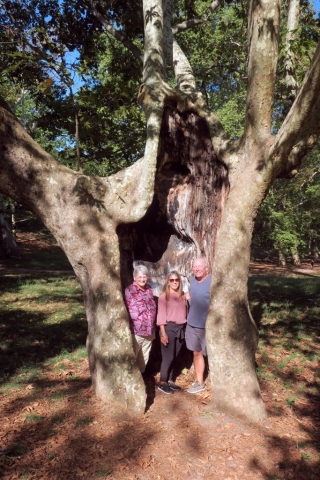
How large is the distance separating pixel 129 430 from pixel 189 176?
3917 millimetres

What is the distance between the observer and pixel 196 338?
17.6 ft

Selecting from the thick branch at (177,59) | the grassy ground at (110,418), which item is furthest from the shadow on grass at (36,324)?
the thick branch at (177,59)

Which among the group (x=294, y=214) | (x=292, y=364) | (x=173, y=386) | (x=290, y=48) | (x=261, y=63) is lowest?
(x=173, y=386)

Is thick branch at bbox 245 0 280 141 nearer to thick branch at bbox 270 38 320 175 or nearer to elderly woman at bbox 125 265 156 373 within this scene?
thick branch at bbox 270 38 320 175

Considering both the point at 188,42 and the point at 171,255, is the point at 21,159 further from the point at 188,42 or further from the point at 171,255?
the point at 188,42

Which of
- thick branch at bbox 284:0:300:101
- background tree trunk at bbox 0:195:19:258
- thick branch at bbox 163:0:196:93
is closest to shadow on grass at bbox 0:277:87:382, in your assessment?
thick branch at bbox 163:0:196:93

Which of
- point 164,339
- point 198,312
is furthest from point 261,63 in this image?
point 164,339

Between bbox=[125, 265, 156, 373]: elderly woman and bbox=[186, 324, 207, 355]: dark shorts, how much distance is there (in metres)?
0.54

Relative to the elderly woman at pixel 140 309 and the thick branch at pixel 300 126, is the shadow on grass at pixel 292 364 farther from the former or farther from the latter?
the thick branch at pixel 300 126

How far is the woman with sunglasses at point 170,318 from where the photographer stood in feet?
17.7

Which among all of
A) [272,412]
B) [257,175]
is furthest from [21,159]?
[272,412]

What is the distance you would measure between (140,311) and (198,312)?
837 millimetres

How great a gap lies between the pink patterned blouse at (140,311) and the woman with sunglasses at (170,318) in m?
0.19

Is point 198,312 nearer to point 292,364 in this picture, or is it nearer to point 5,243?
point 292,364
